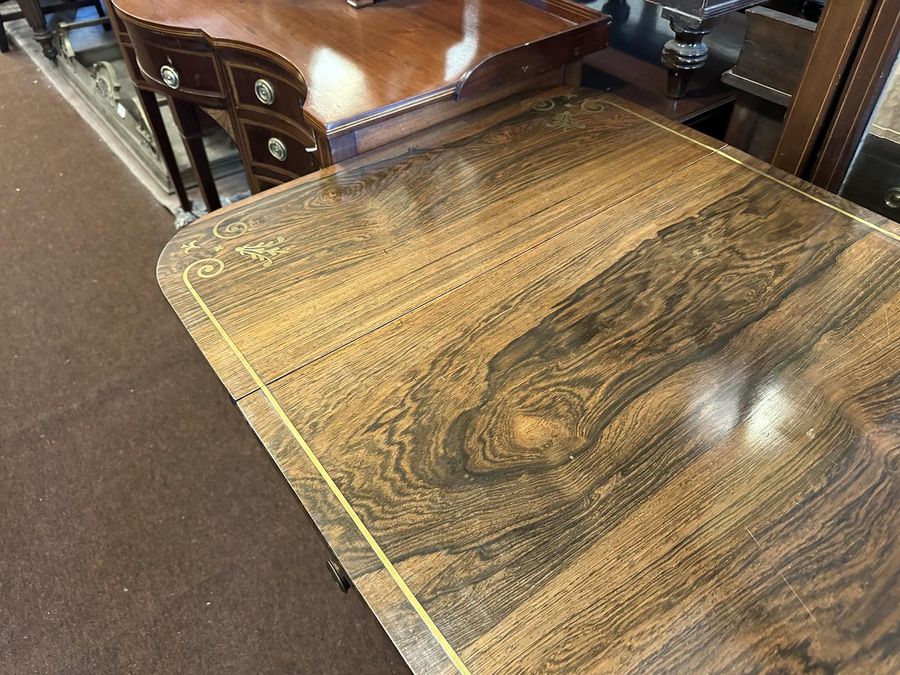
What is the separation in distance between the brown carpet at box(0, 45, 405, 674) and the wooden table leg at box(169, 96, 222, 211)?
0.96 feet

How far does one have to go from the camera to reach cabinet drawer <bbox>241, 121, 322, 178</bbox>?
3.80 ft

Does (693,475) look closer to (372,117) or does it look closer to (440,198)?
(440,198)

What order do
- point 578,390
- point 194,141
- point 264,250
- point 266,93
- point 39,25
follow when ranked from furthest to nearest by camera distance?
point 39,25
point 194,141
point 266,93
point 264,250
point 578,390

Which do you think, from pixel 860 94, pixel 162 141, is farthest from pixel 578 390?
pixel 162 141

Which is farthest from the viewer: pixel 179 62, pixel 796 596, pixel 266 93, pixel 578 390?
pixel 179 62

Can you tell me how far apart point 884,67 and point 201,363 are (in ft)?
4.71

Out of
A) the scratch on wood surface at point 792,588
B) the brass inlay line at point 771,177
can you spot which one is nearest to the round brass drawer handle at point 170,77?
the brass inlay line at point 771,177

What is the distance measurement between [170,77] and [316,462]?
106 centimetres

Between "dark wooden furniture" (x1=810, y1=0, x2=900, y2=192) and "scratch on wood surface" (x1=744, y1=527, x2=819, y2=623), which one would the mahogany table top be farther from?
"scratch on wood surface" (x1=744, y1=527, x2=819, y2=623)

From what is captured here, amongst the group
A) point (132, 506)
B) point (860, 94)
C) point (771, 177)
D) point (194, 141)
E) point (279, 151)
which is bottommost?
point (132, 506)

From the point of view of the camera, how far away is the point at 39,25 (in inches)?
107

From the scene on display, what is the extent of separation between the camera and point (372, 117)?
95cm

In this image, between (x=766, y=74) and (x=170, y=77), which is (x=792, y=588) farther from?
(x=170, y=77)

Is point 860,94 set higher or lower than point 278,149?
higher
